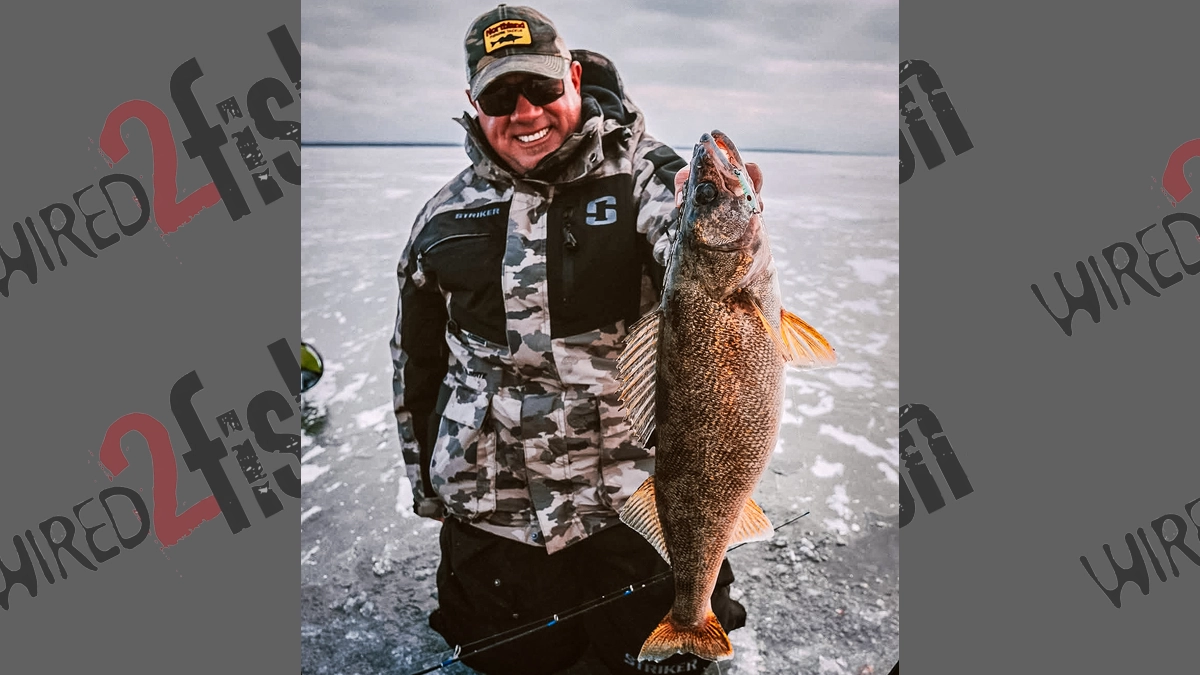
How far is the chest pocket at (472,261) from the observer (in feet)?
8.61

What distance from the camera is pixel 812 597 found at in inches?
131

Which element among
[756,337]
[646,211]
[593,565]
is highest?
[646,211]

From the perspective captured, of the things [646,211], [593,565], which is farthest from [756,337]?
[593,565]

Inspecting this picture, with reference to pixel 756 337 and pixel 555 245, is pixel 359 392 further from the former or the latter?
pixel 756 337

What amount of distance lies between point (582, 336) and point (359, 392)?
349cm

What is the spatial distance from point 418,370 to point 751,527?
1729 millimetres

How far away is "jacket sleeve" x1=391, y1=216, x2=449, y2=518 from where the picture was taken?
→ 2.96 meters

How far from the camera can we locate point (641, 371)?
182 centimetres

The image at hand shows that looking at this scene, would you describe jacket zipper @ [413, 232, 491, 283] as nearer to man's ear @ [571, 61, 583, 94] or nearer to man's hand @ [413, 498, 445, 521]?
man's ear @ [571, 61, 583, 94]

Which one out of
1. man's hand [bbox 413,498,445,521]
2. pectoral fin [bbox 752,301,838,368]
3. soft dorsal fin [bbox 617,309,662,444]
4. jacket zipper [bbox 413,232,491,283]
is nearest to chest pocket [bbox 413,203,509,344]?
jacket zipper [bbox 413,232,491,283]

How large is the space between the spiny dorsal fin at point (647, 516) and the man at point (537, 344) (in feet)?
2.16

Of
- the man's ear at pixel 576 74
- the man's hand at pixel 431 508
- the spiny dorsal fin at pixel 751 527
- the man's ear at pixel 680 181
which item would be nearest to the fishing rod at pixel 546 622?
the man's hand at pixel 431 508

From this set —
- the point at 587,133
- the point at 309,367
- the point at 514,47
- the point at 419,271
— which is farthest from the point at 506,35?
the point at 309,367

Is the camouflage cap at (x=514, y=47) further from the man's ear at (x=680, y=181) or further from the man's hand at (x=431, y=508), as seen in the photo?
the man's hand at (x=431, y=508)
